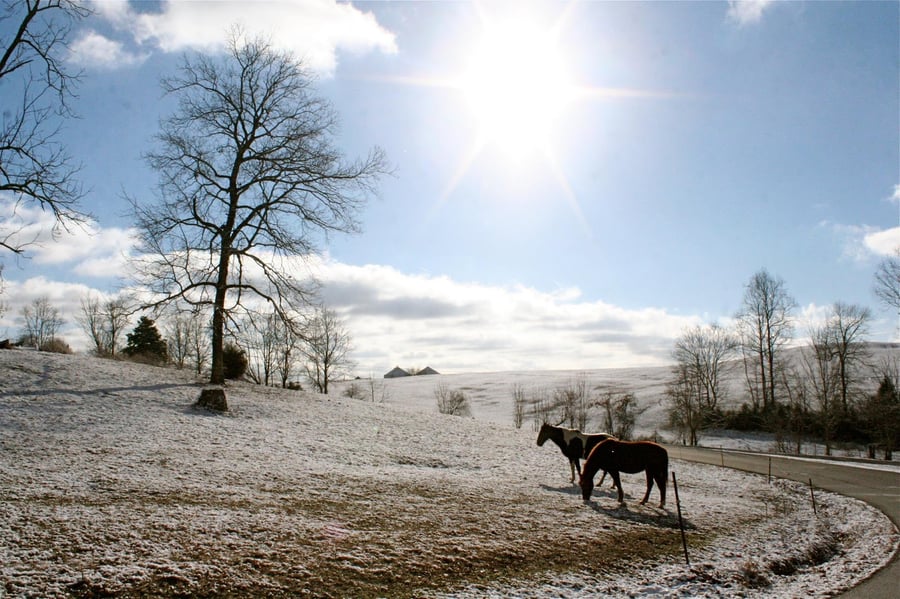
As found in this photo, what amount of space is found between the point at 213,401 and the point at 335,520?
13.1 metres

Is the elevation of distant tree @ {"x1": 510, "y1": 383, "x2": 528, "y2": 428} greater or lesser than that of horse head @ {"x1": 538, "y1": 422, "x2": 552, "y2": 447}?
lesser

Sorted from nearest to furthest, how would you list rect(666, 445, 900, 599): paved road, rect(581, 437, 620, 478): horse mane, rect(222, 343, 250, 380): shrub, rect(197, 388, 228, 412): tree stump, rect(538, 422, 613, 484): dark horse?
rect(666, 445, 900, 599): paved road → rect(581, 437, 620, 478): horse mane → rect(538, 422, 613, 484): dark horse → rect(197, 388, 228, 412): tree stump → rect(222, 343, 250, 380): shrub

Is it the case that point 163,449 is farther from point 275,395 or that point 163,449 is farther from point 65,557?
point 275,395

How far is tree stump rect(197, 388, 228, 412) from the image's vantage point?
2142cm

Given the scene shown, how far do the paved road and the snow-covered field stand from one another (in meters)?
0.37

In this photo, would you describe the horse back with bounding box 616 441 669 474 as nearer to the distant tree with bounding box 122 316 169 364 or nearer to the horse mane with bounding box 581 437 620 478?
the horse mane with bounding box 581 437 620 478

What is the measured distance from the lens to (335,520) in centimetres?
1045

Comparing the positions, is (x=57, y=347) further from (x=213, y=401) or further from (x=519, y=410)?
(x=519, y=410)

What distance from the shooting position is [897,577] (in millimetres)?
9852

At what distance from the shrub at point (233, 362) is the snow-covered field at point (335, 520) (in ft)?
33.8

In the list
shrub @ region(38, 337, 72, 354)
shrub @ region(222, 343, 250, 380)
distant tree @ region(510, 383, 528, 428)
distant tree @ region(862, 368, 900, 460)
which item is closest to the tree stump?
shrub @ region(222, 343, 250, 380)

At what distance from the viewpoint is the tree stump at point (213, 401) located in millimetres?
21422

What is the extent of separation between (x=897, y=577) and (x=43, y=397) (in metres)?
23.3

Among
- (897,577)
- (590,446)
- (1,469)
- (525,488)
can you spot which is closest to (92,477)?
(1,469)
